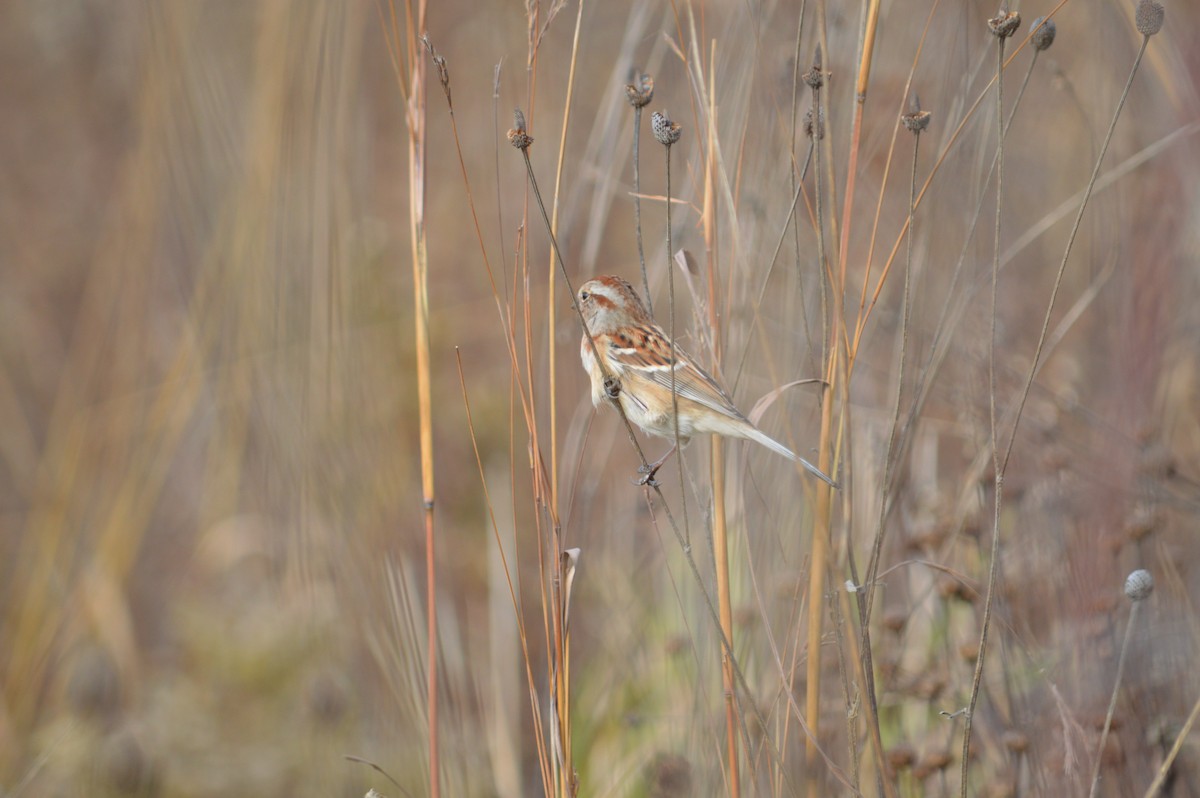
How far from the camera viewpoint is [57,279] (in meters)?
5.23

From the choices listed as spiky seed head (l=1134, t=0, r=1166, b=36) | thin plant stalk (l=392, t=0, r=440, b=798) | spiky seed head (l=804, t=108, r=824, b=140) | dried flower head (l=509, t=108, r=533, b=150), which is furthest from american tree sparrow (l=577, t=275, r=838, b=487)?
spiky seed head (l=1134, t=0, r=1166, b=36)

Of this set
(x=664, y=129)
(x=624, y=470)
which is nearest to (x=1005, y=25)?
(x=664, y=129)

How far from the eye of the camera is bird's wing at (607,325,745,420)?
2168 mm

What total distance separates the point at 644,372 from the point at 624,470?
7.48 ft

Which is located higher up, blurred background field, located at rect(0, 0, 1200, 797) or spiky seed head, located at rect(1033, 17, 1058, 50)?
spiky seed head, located at rect(1033, 17, 1058, 50)

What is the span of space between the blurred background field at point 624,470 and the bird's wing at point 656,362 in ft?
0.29

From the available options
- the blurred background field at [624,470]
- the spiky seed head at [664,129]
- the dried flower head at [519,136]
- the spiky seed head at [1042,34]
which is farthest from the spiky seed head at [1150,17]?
the dried flower head at [519,136]

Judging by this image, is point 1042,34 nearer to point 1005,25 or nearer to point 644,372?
point 1005,25

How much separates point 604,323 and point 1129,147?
70.2 inches

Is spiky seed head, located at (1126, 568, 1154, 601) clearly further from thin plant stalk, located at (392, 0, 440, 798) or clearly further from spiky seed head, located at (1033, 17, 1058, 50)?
thin plant stalk, located at (392, 0, 440, 798)

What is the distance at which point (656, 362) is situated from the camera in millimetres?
2396

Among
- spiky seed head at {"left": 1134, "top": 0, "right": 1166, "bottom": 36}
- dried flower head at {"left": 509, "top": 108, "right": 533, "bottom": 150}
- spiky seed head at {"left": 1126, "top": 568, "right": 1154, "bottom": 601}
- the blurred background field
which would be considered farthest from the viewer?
the blurred background field

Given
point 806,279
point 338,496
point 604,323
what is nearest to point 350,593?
point 338,496

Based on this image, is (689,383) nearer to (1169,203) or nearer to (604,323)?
(604,323)
